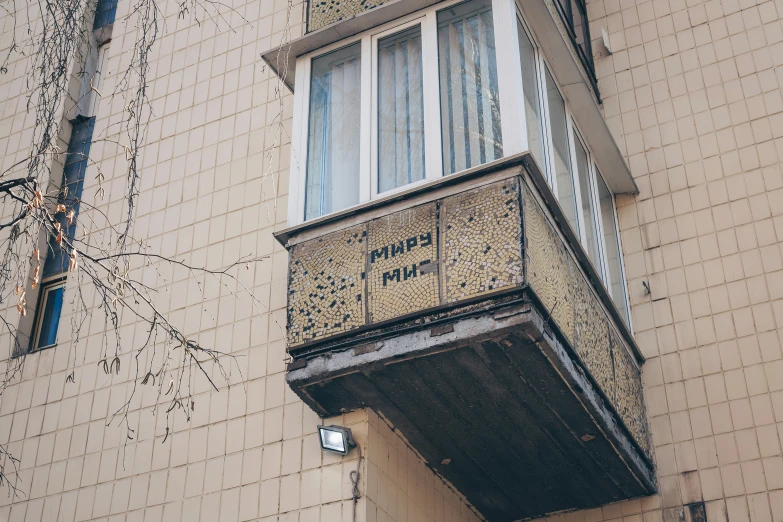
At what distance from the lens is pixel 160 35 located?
11.4 metres

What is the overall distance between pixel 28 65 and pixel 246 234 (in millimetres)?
4549

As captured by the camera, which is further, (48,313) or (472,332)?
(48,313)

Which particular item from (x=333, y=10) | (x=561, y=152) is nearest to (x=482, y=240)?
(x=561, y=152)

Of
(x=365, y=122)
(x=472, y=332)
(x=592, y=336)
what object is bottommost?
(x=472, y=332)

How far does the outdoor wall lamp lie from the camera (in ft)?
23.4

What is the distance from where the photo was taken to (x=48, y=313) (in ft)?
33.0

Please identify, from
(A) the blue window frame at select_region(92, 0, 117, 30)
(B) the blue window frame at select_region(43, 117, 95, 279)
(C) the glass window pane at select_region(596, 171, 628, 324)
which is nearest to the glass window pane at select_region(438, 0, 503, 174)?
(C) the glass window pane at select_region(596, 171, 628, 324)

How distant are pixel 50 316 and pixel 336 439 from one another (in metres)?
4.18

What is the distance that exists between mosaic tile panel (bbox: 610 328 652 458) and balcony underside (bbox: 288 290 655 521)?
0.45 feet

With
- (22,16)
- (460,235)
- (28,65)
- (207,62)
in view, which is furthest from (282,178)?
(22,16)

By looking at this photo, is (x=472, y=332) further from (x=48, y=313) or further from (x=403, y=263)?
(x=48, y=313)

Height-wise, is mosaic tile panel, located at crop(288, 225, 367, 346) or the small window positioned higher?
the small window

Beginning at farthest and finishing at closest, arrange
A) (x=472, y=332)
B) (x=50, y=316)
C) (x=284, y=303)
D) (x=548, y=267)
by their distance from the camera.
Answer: (x=50, y=316), (x=284, y=303), (x=548, y=267), (x=472, y=332)

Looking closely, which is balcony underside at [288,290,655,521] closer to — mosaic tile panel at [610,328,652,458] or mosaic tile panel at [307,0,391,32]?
mosaic tile panel at [610,328,652,458]
